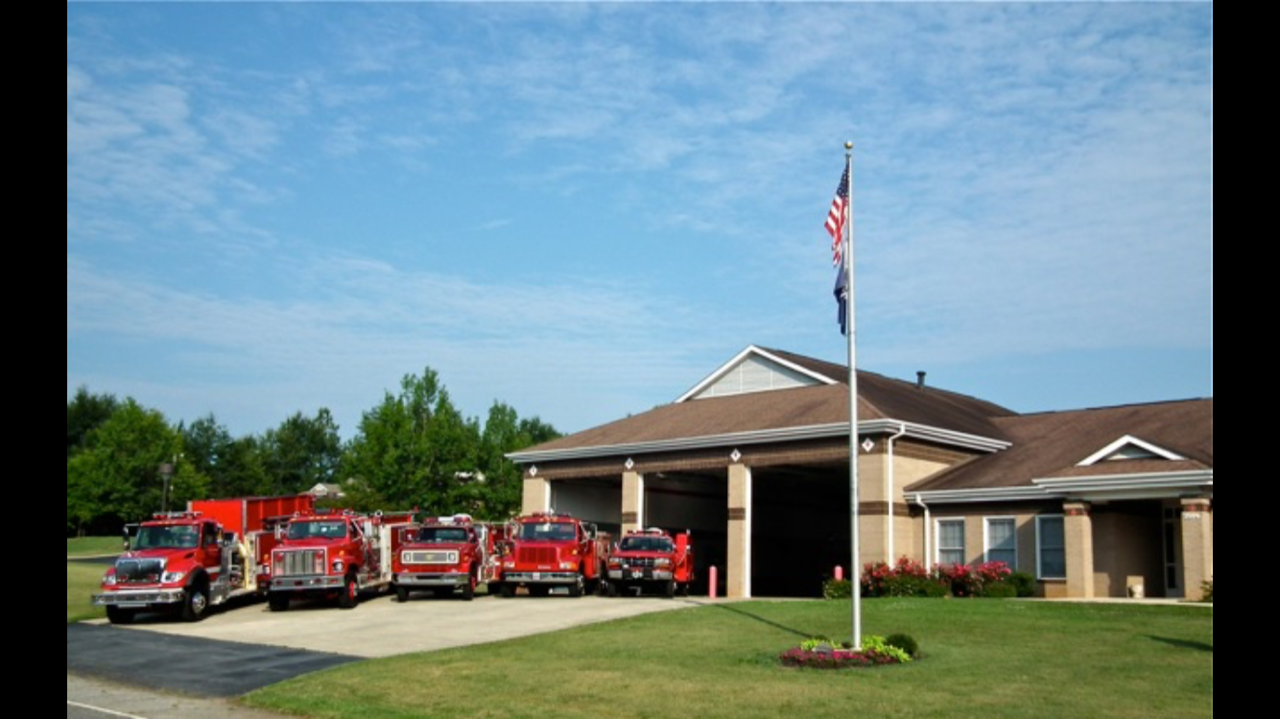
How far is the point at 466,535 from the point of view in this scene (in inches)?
1353

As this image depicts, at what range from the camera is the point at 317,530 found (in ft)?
106

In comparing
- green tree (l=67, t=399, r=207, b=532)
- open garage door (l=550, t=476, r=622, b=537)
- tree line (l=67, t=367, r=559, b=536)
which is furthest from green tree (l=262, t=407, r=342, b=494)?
open garage door (l=550, t=476, r=622, b=537)

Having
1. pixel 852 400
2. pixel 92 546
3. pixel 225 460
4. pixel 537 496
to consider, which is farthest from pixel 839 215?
pixel 225 460

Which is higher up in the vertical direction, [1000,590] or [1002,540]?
[1002,540]

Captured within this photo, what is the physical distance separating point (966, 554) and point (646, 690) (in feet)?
69.4

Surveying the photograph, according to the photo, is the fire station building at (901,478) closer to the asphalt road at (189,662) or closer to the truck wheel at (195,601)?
the truck wheel at (195,601)

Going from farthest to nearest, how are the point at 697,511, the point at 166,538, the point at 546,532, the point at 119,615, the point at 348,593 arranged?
the point at 697,511, the point at 546,532, the point at 348,593, the point at 166,538, the point at 119,615

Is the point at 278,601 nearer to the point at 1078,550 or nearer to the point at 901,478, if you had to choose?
the point at 901,478

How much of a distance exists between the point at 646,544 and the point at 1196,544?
14768 mm

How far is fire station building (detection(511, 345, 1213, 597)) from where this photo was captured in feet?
105

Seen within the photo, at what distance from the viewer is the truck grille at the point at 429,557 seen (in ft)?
109

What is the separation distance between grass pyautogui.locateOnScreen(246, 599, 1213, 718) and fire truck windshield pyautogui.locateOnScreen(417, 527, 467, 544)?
32.9 feet

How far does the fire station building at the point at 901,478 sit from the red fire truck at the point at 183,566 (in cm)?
1432

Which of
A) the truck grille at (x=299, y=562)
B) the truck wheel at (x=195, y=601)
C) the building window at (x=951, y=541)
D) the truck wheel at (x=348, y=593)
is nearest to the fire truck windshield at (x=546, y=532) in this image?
the truck wheel at (x=348, y=593)
